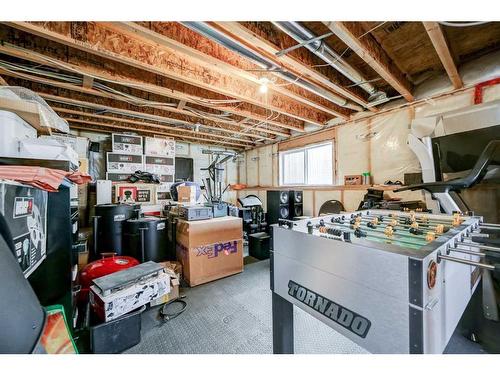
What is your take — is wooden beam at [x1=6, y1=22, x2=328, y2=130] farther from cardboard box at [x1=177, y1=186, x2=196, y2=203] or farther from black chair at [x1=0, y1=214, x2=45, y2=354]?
cardboard box at [x1=177, y1=186, x2=196, y2=203]

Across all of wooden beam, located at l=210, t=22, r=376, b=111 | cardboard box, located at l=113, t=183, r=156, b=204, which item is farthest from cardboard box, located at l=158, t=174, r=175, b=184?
wooden beam, located at l=210, t=22, r=376, b=111

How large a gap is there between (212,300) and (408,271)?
1.98 meters

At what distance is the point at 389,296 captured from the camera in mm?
682

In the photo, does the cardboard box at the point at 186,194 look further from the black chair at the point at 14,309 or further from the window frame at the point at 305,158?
the black chair at the point at 14,309

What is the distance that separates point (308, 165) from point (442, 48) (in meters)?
2.96

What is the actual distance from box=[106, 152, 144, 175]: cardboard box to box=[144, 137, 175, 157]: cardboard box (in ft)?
0.80

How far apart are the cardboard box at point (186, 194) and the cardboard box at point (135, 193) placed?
59cm

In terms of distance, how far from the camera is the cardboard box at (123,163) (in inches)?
155

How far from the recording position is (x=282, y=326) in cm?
110

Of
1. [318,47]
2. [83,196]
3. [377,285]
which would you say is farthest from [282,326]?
[83,196]

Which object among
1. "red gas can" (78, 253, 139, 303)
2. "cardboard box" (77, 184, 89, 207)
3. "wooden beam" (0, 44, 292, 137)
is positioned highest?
"wooden beam" (0, 44, 292, 137)

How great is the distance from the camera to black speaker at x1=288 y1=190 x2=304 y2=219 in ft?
13.8

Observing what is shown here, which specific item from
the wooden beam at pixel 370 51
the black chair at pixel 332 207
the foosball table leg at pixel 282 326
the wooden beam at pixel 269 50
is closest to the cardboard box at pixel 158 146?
the wooden beam at pixel 269 50
